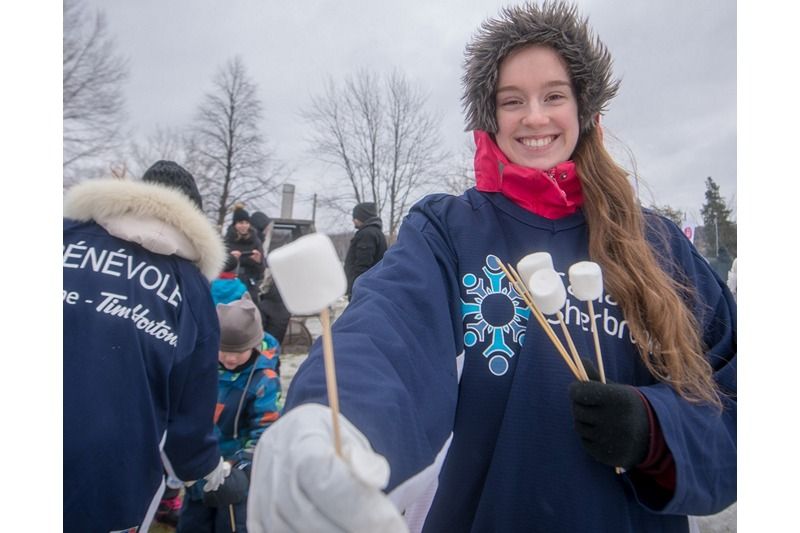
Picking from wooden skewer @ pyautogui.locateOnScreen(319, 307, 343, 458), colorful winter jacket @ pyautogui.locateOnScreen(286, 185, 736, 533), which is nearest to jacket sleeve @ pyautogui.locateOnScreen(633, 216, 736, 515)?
colorful winter jacket @ pyautogui.locateOnScreen(286, 185, 736, 533)

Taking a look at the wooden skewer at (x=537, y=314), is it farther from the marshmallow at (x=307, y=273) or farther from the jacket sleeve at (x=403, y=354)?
the marshmallow at (x=307, y=273)

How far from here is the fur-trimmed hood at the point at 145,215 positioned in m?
1.39

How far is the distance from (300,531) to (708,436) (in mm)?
809

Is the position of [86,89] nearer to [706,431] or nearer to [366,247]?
[706,431]

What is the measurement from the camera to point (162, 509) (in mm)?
2650

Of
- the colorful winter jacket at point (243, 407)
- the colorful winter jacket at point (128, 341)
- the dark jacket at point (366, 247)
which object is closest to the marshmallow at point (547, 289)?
the colorful winter jacket at point (128, 341)

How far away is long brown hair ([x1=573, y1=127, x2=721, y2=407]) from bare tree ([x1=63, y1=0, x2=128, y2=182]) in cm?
133

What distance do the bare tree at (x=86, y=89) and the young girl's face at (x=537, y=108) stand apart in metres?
1.11

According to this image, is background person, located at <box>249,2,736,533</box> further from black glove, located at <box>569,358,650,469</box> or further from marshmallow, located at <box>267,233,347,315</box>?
marshmallow, located at <box>267,233,347,315</box>

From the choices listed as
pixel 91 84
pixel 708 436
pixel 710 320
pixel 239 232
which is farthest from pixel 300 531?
pixel 239 232

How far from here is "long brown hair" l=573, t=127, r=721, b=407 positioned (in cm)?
97

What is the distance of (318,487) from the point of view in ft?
1.59

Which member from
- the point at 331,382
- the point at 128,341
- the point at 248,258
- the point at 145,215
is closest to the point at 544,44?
the point at 331,382
